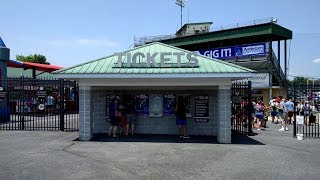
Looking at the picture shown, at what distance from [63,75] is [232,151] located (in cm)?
699

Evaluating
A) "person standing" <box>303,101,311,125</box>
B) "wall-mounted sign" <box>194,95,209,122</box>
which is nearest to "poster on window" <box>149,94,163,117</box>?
"wall-mounted sign" <box>194,95,209,122</box>

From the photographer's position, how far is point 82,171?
336 inches

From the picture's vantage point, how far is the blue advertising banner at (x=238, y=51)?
113ft

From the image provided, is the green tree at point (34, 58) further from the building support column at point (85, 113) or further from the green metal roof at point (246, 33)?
the building support column at point (85, 113)

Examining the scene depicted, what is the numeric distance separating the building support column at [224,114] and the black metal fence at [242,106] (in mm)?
2389

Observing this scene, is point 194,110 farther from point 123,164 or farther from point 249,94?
point 123,164

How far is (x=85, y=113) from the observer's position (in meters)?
13.8

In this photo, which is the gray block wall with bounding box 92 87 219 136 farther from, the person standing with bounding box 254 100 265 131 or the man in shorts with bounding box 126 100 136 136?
the person standing with bounding box 254 100 265 131

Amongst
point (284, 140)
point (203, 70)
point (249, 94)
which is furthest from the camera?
point (249, 94)

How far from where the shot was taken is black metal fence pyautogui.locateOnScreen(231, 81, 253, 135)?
50.6 feet

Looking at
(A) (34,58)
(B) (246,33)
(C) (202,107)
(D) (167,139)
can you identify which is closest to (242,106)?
(C) (202,107)

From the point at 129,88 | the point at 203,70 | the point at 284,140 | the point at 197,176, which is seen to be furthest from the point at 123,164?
the point at 284,140

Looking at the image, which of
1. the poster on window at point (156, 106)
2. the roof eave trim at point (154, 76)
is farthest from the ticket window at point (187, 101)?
the roof eave trim at point (154, 76)

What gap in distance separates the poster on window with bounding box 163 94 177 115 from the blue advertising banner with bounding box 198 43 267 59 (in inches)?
857
